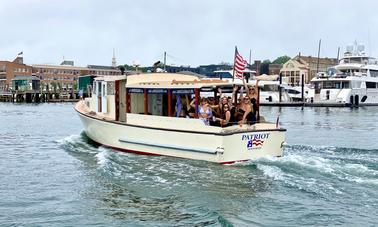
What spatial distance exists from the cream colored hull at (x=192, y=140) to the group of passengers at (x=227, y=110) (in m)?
0.34

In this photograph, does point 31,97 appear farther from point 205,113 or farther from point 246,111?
point 246,111

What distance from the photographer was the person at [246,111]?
17594 millimetres

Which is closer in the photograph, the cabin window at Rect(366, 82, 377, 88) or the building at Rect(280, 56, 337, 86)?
the cabin window at Rect(366, 82, 377, 88)

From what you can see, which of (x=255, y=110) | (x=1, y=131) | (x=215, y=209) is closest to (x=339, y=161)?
(x=255, y=110)

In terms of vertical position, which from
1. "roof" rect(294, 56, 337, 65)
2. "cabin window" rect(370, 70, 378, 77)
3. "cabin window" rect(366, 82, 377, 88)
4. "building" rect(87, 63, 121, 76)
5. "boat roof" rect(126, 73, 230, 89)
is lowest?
"cabin window" rect(366, 82, 377, 88)

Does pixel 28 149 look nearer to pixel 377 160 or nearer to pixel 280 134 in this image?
pixel 280 134

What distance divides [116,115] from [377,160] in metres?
10.4

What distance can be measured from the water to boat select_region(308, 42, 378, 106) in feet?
180

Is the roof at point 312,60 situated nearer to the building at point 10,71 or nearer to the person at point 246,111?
the building at point 10,71

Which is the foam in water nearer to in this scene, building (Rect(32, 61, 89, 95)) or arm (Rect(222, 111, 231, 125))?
arm (Rect(222, 111, 231, 125))

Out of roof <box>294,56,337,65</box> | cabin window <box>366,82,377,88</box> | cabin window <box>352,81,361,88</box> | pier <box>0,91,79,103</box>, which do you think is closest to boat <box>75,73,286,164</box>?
cabin window <box>352,81,361,88</box>

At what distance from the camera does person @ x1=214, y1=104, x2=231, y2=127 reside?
17214 mm

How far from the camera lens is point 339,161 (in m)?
17.4

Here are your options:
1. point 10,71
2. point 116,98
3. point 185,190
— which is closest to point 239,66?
point 116,98
